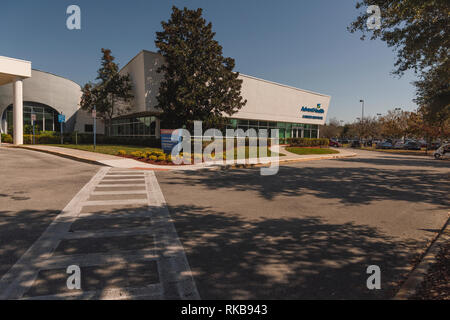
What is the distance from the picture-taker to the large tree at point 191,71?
21234 millimetres

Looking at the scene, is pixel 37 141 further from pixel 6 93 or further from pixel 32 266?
pixel 32 266

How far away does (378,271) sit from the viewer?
3.39m

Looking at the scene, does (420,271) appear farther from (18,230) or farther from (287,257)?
(18,230)

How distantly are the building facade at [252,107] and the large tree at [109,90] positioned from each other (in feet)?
3.35

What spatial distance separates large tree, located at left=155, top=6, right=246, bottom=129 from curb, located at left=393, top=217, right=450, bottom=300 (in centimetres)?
1847

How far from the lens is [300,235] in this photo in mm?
4660

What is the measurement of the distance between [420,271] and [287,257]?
163cm

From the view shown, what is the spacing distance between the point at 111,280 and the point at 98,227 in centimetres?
210

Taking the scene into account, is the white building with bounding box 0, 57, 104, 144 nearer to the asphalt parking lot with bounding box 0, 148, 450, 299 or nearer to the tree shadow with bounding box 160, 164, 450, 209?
the tree shadow with bounding box 160, 164, 450, 209

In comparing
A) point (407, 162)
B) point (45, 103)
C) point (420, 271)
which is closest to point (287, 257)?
point (420, 271)

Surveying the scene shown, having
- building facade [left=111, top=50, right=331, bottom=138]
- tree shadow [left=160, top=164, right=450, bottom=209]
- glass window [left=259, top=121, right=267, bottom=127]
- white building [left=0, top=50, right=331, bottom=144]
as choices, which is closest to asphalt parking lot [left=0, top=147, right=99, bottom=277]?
tree shadow [left=160, top=164, right=450, bottom=209]

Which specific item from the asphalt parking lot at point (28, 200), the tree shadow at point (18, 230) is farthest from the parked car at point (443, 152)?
the tree shadow at point (18, 230)

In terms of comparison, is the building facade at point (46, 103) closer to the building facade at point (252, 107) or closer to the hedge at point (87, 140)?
the hedge at point (87, 140)
